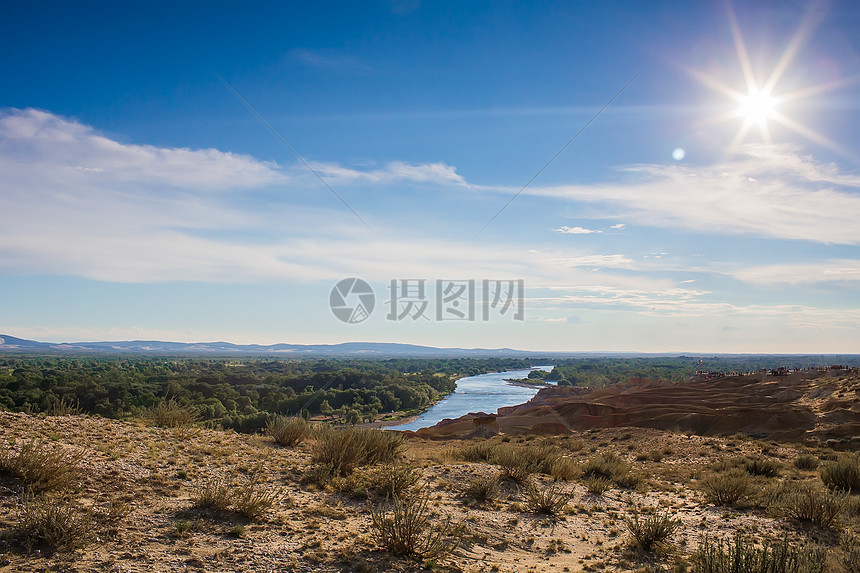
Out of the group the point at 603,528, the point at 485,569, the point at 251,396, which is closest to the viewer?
the point at 485,569

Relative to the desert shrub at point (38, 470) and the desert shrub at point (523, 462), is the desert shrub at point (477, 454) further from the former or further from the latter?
the desert shrub at point (38, 470)

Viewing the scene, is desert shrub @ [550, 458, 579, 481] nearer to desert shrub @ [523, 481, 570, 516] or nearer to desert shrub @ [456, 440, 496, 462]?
desert shrub @ [456, 440, 496, 462]

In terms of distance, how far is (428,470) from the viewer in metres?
10.8

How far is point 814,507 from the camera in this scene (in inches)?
345

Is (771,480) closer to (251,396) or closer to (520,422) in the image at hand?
(520,422)

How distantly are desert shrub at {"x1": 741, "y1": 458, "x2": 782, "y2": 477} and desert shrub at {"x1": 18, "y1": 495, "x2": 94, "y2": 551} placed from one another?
639 inches

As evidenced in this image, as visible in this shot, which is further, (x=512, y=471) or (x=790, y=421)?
(x=790, y=421)

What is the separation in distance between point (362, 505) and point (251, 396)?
56.6 meters

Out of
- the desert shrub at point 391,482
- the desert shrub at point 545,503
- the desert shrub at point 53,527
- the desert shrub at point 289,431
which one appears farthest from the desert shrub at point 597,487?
the desert shrub at point 53,527

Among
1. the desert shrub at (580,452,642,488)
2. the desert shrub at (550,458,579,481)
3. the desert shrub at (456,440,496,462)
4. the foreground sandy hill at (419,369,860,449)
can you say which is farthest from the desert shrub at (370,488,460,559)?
the foreground sandy hill at (419,369,860,449)

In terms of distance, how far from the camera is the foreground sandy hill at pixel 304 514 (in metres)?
5.49

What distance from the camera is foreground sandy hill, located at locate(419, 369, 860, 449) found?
25656 mm

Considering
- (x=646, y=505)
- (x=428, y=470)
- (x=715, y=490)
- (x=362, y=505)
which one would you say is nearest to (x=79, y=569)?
(x=362, y=505)

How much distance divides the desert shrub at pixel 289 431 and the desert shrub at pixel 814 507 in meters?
10.5
